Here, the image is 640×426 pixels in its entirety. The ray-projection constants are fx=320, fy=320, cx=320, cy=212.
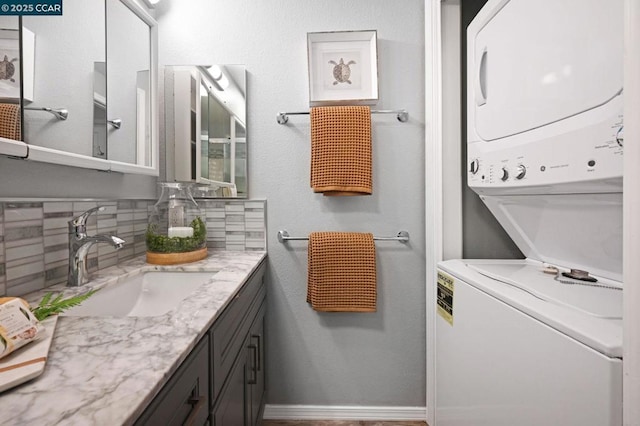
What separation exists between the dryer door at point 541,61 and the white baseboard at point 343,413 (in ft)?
4.78

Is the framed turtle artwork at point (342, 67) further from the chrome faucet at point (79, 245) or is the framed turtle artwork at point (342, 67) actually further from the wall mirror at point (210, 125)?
the chrome faucet at point (79, 245)

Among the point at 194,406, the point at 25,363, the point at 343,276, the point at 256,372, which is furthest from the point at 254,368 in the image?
the point at 25,363

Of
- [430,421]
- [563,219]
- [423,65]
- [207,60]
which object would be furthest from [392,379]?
[207,60]

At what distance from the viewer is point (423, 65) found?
169cm

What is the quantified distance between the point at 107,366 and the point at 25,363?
0.13m

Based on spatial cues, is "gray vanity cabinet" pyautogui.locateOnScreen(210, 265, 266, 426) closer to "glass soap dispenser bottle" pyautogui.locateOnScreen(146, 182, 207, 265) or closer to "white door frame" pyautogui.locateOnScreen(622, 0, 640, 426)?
"glass soap dispenser bottle" pyautogui.locateOnScreen(146, 182, 207, 265)

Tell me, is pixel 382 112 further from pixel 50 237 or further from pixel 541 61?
pixel 50 237

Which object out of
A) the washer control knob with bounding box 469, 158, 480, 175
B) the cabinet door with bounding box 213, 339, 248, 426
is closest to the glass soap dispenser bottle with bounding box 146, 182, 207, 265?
the cabinet door with bounding box 213, 339, 248, 426

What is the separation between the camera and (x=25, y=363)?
533mm

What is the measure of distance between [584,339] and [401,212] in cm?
110

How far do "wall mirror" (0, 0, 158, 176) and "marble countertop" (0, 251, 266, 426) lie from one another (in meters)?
0.50

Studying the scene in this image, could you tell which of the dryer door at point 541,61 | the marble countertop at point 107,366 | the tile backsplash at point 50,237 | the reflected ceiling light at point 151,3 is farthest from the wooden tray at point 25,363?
the reflected ceiling light at point 151,3

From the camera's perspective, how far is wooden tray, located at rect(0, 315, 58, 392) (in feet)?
1.58

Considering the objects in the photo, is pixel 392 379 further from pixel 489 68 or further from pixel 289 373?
pixel 489 68
